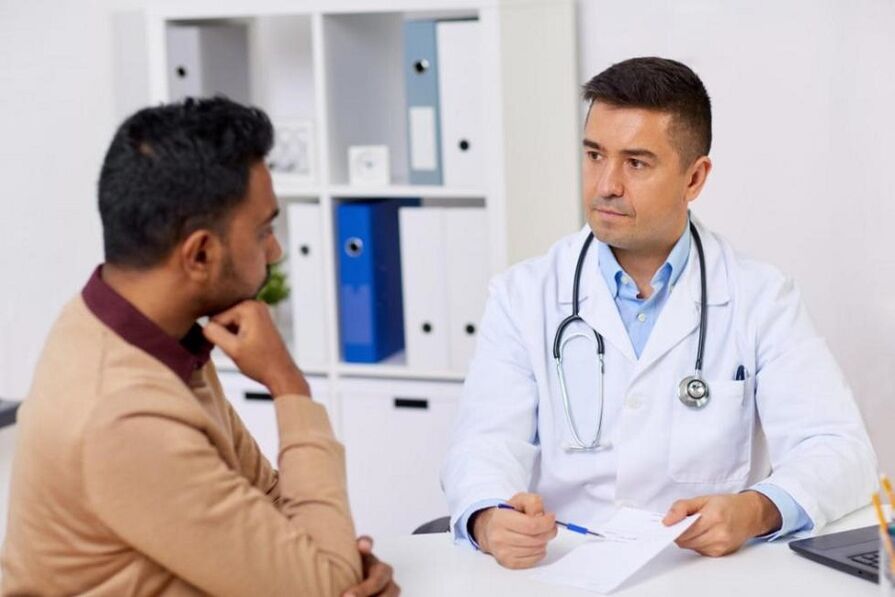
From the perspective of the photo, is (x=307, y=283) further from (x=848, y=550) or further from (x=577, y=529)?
(x=848, y=550)

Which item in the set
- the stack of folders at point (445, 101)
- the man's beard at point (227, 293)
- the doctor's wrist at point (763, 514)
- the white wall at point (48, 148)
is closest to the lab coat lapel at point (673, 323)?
the doctor's wrist at point (763, 514)

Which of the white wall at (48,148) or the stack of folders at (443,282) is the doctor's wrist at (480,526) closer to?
the stack of folders at (443,282)

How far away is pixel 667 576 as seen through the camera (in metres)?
1.60

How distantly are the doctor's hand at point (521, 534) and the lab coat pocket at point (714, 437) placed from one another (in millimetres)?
405

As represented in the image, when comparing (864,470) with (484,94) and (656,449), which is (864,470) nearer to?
(656,449)

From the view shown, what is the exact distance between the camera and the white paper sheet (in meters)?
1.58

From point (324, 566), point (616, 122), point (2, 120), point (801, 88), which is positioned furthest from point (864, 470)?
point (2, 120)

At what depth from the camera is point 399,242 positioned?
332 centimetres

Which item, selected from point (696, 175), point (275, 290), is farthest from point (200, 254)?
point (275, 290)

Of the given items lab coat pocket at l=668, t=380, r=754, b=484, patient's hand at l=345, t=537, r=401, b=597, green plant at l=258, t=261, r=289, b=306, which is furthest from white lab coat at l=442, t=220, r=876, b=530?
green plant at l=258, t=261, r=289, b=306

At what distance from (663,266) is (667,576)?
643 millimetres

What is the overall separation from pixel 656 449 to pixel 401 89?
1.69m

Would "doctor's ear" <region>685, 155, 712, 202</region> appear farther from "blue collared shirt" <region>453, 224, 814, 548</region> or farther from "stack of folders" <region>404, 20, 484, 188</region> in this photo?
"stack of folders" <region>404, 20, 484, 188</region>

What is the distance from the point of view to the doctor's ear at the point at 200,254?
1.39 metres
